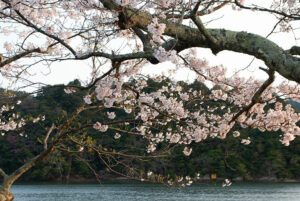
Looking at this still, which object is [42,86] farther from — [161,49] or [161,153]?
[161,153]

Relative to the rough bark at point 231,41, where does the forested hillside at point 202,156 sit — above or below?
above

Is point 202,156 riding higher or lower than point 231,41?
higher

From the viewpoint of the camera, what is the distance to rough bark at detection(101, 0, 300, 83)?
213 centimetres

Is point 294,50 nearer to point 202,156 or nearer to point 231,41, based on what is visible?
point 231,41

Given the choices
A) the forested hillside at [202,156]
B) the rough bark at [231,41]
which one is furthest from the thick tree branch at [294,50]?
the forested hillside at [202,156]

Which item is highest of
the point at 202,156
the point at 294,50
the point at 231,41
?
the point at 202,156

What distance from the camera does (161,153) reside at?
4.04 m

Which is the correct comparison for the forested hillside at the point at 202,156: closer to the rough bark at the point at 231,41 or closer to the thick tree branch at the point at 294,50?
the rough bark at the point at 231,41

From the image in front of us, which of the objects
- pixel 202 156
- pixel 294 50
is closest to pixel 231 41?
pixel 294 50

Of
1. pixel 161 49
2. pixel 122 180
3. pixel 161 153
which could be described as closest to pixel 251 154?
pixel 122 180

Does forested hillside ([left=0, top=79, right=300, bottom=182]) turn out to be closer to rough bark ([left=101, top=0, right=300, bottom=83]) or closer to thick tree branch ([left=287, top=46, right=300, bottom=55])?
rough bark ([left=101, top=0, right=300, bottom=83])

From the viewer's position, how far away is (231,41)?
2352 mm

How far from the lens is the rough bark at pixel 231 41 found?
6.98 feet

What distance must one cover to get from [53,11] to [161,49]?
9.06 feet
